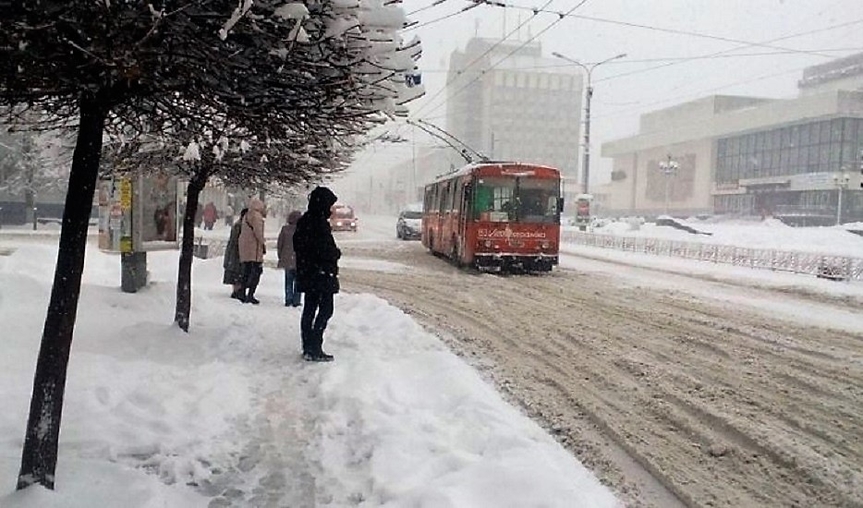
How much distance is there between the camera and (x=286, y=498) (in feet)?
13.9

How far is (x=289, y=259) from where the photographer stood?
11656mm

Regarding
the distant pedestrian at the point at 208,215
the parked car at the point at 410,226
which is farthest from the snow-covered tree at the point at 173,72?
the distant pedestrian at the point at 208,215

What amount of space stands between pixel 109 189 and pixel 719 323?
10.2m

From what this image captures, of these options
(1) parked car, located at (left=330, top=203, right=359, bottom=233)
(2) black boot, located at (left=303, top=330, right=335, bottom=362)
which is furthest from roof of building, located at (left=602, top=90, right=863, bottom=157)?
(2) black boot, located at (left=303, top=330, right=335, bottom=362)

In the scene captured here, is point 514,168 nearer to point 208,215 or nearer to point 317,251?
point 317,251

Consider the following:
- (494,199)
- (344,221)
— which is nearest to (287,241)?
(494,199)

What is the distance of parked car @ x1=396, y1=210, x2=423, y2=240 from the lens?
4009 cm

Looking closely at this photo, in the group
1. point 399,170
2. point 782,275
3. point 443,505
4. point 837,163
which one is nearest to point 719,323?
point 443,505

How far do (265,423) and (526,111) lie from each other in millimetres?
92122

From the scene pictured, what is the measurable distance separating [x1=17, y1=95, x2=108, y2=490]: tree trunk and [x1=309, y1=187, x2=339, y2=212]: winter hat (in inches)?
142

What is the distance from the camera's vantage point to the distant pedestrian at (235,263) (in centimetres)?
1169

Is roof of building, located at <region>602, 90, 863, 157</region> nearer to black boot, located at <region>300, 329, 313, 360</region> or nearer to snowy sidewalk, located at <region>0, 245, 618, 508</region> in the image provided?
snowy sidewalk, located at <region>0, 245, 618, 508</region>

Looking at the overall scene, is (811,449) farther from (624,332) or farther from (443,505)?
(624,332)

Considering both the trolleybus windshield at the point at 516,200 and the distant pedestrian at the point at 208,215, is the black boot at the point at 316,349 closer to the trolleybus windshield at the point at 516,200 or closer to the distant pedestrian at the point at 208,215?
the trolleybus windshield at the point at 516,200
